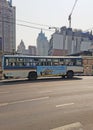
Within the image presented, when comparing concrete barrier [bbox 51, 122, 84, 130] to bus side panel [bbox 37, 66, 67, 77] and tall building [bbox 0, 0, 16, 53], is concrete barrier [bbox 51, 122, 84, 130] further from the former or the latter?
tall building [bbox 0, 0, 16, 53]

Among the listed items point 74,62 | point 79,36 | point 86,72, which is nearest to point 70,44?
point 79,36

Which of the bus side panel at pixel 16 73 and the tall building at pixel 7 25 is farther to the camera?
the tall building at pixel 7 25

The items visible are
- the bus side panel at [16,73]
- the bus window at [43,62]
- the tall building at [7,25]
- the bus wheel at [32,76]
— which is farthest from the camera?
the tall building at [7,25]

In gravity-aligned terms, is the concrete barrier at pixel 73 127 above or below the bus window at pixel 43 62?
below

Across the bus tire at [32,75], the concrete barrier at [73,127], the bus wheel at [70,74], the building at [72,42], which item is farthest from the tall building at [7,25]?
the building at [72,42]

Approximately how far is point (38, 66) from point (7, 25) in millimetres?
27667

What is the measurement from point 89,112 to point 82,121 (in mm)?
1586

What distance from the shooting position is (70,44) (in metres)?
106

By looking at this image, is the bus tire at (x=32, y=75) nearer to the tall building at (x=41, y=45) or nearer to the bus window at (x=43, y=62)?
the bus window at (x=43, y=62)

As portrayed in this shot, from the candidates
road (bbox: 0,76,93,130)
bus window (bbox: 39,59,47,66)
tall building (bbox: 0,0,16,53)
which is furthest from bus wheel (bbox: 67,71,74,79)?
road (bbox: 0,76,93,130)

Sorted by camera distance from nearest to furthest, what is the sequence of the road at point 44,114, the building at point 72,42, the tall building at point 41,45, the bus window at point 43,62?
the road at point 44,114, the bus window at point 43,62, the building at point 72,42, the tall building at point 41,45

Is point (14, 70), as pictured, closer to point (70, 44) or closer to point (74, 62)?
point (74, 62)

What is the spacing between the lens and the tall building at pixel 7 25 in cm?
4056

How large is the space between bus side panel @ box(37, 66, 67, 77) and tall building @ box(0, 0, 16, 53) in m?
11.6
